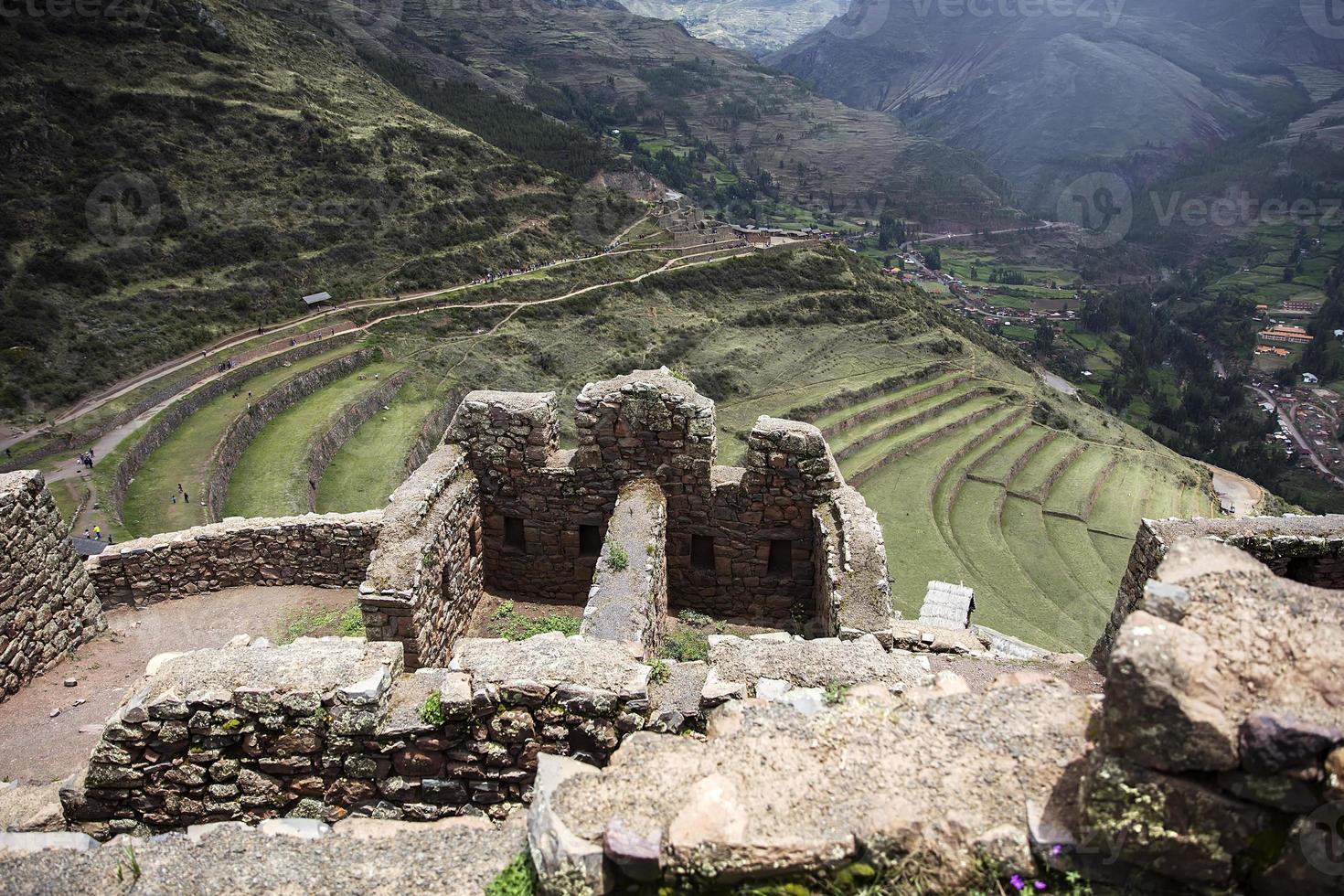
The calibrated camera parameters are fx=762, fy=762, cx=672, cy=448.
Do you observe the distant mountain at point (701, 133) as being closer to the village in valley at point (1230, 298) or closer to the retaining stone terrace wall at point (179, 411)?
the village in valley at point (1230, 298)

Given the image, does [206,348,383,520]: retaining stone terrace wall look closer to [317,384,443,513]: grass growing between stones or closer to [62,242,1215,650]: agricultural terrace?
[62,242,1215,650]: agricultural terrace

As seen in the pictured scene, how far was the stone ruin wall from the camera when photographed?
10.8 m

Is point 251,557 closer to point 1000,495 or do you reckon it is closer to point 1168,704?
point 1168,704

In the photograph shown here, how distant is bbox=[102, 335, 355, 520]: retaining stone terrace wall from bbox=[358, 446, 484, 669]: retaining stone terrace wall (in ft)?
83.7

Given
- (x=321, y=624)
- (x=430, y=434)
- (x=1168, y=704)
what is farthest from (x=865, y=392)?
(x=1168, y=704)

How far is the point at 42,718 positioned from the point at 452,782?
6.89 meters

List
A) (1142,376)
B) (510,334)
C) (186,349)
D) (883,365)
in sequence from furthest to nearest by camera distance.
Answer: (1142,376)
(883,365)
(510,334)
(186,349)

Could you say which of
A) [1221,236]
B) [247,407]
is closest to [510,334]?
Answer: [247,407]

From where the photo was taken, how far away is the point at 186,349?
4638 centimetres

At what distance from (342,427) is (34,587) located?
31784mm

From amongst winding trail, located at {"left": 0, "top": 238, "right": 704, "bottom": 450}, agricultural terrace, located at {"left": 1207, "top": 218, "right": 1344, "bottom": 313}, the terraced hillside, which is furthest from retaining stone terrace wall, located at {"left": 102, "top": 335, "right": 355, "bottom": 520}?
agricultural terrace, located at {"left": 1207, "top": 218, "right": 1344, "bottom": 313}

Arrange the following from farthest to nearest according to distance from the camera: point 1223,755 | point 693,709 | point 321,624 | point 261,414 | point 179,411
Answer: point 261,414 < point 179,411 < point 321,624 < point 693,709 < point 1223,755

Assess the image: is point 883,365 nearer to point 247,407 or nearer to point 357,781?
point 247,407

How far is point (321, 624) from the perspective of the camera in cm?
1175
